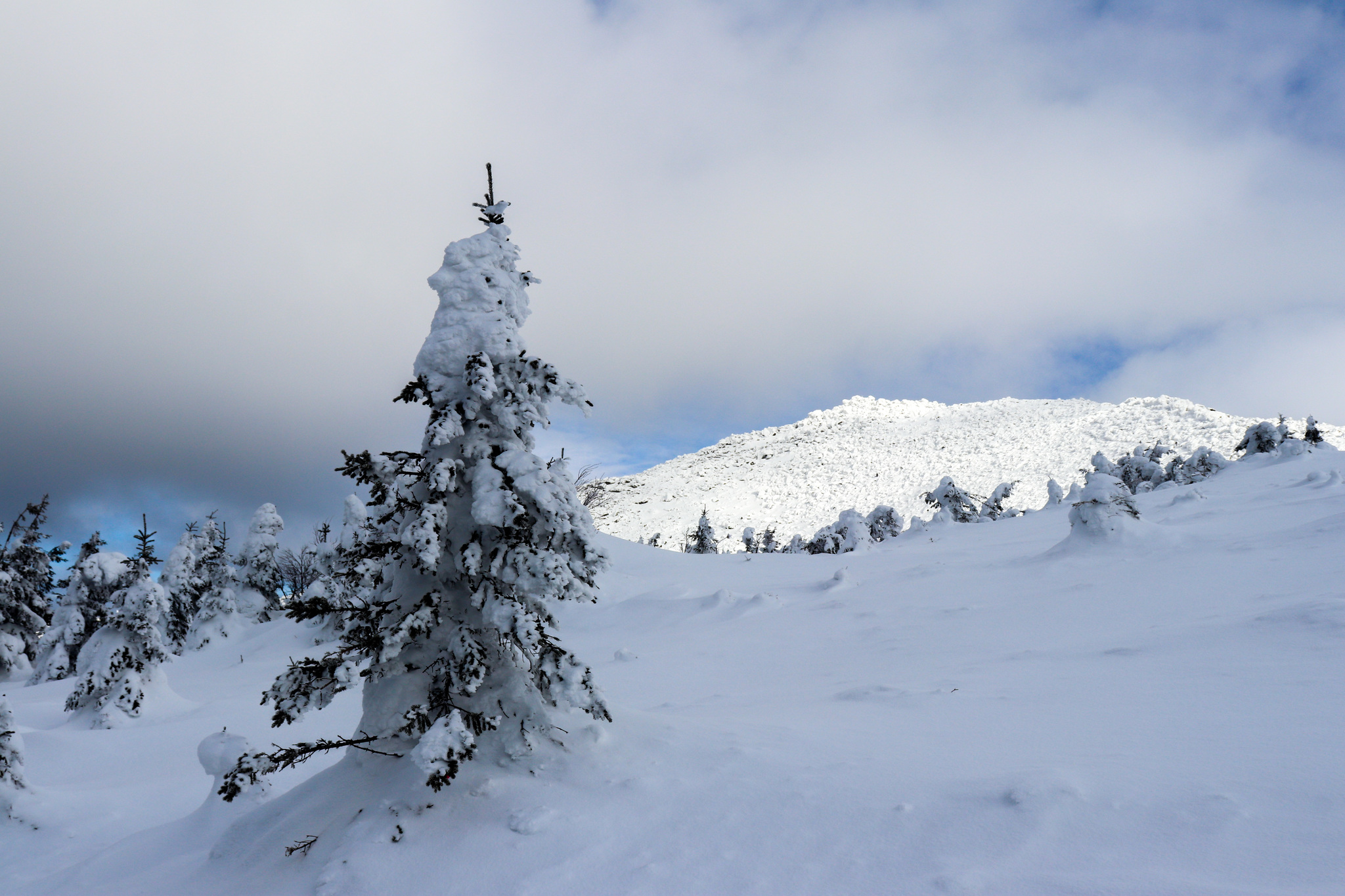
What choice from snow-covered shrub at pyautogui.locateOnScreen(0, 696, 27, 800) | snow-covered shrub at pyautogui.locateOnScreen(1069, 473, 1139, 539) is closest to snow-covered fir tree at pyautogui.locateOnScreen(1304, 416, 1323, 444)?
snow-covered shrub at pyautogui.locateOnScreen(1069, 473, 1139, 539)

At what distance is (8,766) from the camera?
31.9ft

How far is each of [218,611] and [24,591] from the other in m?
8.01

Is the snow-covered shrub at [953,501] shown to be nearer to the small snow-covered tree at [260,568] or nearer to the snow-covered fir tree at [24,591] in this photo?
the small snow-covered tree at [260,568]

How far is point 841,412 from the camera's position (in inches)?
4668

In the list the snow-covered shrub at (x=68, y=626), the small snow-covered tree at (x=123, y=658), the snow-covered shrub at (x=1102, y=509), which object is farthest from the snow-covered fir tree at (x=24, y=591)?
the snow-covered shrub at (x=1102, y=509)

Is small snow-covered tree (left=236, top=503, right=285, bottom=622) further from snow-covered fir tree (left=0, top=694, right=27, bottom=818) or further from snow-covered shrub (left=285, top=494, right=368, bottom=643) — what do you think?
snow-covered shrub (left=285, top=494, right=368, bottom=643)

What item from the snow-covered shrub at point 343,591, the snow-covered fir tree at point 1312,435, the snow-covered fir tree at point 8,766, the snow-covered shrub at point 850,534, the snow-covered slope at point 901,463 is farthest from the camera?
the snow-covered slope at point 901,463

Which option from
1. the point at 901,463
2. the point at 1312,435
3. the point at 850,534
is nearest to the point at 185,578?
the point at 850,534

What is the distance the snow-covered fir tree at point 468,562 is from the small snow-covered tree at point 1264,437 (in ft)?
131

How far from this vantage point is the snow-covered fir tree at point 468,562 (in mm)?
5855

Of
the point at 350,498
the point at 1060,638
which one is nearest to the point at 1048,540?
the point at 1060,638

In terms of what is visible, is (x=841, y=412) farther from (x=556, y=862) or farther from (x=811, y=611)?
(x=556, y=862)

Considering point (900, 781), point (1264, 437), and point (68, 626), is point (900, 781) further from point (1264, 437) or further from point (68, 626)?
point (1264, 437)

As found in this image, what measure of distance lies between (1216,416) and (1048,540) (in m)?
65.4
